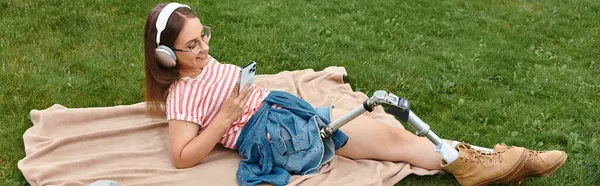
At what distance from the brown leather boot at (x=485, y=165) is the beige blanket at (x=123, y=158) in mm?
273

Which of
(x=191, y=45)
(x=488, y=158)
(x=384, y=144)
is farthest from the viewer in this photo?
(x=384, y=144)

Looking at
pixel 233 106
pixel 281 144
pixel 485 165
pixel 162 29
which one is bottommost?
pixel 485 165

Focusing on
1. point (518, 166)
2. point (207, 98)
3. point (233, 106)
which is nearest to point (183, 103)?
point (207, 98)

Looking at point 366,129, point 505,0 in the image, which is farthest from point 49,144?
point 505,0

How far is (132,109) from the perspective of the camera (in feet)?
15.8

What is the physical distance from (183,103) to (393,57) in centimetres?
326

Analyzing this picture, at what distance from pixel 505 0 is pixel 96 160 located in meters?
6.50

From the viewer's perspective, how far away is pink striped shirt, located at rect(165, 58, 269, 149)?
366cm

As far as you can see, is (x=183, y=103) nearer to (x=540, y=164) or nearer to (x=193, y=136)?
(x=193, y=136)

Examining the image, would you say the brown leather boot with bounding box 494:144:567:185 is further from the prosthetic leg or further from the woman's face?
the woman's face

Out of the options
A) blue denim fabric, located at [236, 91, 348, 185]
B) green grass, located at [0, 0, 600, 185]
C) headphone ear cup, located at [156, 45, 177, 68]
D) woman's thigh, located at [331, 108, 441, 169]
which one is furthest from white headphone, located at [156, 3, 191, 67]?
green grass, located at [0, 0, 600, 185]

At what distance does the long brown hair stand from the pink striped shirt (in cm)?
8

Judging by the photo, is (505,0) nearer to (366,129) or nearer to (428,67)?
(428,67)

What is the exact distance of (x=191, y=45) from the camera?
361 centimetres
